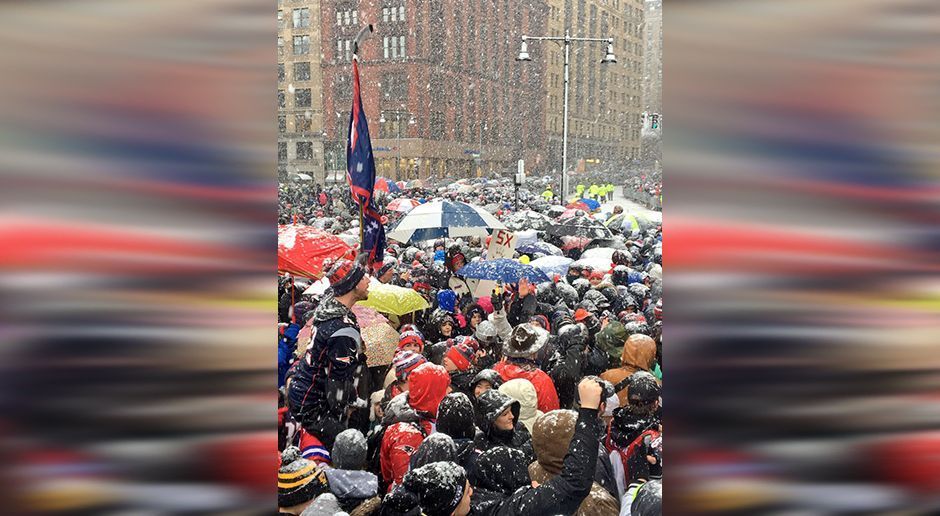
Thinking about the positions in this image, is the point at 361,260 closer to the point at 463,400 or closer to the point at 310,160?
the point at 463,400

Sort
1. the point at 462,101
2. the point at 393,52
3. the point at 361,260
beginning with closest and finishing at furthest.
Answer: the point at 361,260
the point at 393,52
the point at 462,101

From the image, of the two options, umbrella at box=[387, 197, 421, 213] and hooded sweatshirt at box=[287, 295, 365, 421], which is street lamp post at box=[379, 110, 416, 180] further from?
hooded sweatshirt at box=[287, 295, 365, 421]

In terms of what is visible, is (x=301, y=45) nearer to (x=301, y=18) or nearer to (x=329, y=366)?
(x=301, y=18)

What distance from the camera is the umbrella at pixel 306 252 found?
6645 mm

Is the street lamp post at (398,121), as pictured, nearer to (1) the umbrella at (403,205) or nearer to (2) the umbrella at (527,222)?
(1) the umbrella at (403,205)

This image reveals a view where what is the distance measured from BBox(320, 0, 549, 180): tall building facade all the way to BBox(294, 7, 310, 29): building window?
1.52 meters

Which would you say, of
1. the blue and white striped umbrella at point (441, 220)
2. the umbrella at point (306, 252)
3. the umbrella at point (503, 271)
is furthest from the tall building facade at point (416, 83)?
the umbrella at point (306, 252)

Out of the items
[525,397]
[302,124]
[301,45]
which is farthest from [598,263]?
[301,45]

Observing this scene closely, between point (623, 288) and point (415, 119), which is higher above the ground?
point (415, 119)

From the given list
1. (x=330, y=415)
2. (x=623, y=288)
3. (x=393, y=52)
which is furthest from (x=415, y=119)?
(x=330, y=415)

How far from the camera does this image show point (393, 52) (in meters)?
74.2

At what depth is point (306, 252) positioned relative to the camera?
674 centimetres

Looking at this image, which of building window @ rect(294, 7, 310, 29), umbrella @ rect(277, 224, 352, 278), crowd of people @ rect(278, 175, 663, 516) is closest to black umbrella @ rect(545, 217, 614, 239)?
umbrella @ rect(277, 224, 352, 278)
